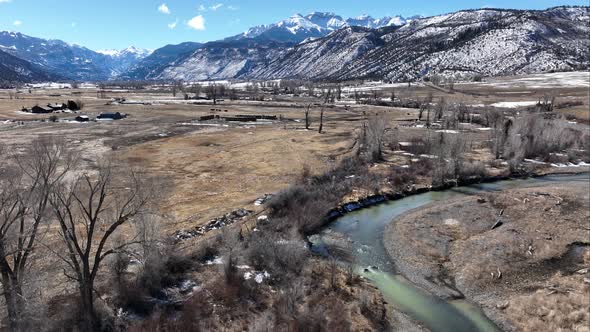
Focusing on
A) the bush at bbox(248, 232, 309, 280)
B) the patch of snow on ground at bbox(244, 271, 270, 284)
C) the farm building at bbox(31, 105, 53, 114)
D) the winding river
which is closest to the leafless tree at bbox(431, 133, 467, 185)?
the winding river

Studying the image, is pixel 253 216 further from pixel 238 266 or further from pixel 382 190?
pixel 382 190

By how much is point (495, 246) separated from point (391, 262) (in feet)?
28.5

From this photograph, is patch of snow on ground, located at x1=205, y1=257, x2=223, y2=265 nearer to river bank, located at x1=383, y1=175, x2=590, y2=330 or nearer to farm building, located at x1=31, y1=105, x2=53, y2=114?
river bank, located at x1=383, y1=175, x2=590, y2=330

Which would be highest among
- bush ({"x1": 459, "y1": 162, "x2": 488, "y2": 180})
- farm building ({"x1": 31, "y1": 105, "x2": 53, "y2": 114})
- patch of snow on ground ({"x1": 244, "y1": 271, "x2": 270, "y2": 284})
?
farm building ({"x1": 31, "y1": 105, "x2": 53, "y2": 114})

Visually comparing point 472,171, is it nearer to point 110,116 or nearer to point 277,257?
point 277,257

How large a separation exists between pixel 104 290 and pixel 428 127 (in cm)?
8316

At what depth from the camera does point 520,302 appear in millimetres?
27781

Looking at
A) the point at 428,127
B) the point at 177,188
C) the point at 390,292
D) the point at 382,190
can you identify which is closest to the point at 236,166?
the point at 177,188

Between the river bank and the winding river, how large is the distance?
2.63ft

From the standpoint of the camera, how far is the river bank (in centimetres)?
2995

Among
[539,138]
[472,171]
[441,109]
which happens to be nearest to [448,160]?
[472,171]

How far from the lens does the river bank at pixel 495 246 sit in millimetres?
29953

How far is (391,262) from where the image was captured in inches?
1369

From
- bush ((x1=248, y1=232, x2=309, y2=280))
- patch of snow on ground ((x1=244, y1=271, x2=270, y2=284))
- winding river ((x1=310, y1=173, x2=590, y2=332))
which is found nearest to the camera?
winding river ((x1=310, y1=173, x2=590, y2=332))
